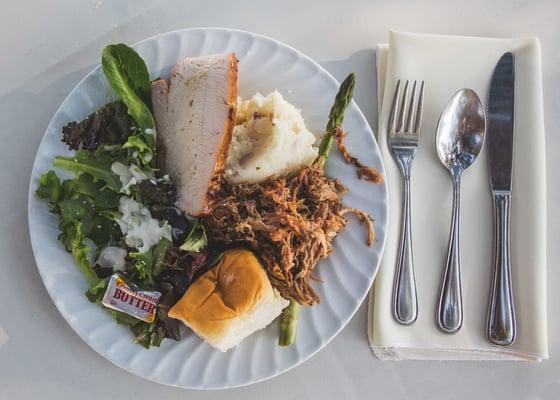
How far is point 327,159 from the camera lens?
6.78 ft

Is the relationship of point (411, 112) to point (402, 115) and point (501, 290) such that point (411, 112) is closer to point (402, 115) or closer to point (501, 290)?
point (402, 115)

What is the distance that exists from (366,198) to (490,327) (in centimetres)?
68

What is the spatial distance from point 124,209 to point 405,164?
1.08m

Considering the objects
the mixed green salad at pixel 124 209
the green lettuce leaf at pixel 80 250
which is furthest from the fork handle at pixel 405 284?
the green lettuce leaf at pixel 80 250

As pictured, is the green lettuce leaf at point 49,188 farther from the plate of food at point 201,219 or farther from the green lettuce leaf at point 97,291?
the green lettuce leaf at point 97,291

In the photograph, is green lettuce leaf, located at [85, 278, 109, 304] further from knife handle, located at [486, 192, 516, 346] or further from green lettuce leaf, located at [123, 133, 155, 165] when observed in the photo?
knife handle, located at [486, 192, 516, 346]

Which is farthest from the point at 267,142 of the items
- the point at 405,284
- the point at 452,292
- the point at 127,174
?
the point at 452,292

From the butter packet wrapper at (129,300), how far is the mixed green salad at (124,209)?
41 millimetres

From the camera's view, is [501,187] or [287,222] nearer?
[287,222]

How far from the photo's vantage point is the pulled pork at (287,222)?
1956 mm

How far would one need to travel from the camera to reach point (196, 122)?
6.71 feet

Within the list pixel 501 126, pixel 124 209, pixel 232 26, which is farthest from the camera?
pixel 232 26

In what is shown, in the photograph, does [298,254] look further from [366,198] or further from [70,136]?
[70,136]

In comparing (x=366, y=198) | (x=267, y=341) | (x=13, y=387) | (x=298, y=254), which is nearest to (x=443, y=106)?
(x=366, y=198)
